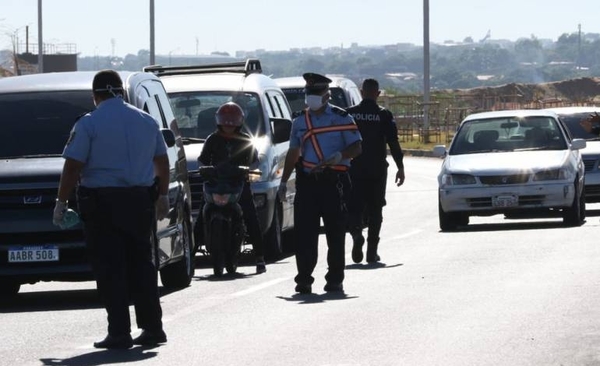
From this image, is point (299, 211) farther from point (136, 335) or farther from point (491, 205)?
point (491, 205)

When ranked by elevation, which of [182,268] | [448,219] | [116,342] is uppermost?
[116,342]

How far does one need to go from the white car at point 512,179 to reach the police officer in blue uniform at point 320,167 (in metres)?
8.03

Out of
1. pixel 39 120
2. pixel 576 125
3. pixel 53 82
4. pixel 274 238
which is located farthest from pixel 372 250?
pixel 576 125

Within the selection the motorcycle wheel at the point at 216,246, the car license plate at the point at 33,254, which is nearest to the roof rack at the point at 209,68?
the motorcycle wheel at the point at 216,246

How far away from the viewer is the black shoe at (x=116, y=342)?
455 inches

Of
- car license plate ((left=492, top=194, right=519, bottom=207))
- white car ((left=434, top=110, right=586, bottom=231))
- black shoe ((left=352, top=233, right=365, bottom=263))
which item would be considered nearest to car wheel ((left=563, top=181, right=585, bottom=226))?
white car ((left=434, top=110, right=586, bottom=231))

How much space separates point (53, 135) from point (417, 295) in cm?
345

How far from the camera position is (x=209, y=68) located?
23.0 meters

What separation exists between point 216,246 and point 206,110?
368 cm

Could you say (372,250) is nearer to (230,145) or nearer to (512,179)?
(230,145)

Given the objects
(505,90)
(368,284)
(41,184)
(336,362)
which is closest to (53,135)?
(41,184)

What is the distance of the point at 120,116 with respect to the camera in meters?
11.7

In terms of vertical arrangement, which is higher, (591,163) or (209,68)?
(209,68)

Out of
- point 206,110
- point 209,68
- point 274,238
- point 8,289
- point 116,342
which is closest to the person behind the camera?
point 116,342
